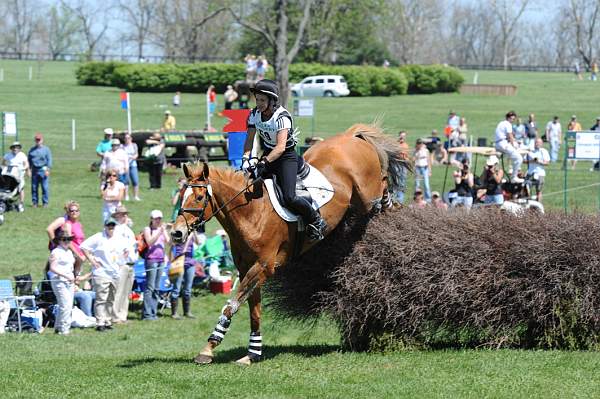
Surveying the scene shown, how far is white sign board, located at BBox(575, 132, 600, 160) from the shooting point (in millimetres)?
23312

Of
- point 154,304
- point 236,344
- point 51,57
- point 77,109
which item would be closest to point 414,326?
point 236,344

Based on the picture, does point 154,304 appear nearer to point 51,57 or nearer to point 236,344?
point 236,344

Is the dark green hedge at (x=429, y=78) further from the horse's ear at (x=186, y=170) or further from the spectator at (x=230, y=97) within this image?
the horse's ear at (x=186, y=170)

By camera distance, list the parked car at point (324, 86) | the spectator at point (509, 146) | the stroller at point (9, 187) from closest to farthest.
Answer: the spectator at point (509, 146) → the stroller at point (9, 187) → the parked car at point (324, 86)

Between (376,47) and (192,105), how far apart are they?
3248 centimetres

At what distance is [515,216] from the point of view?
33.6ft

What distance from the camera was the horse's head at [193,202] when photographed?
8.72m

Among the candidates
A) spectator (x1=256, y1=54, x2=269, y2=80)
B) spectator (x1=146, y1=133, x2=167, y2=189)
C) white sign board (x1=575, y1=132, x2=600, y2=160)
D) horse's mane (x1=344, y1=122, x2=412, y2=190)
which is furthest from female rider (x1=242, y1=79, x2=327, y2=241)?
spectator (x1=256, y1=54, x2=269, y2=80)

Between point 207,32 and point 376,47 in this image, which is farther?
point 207,32

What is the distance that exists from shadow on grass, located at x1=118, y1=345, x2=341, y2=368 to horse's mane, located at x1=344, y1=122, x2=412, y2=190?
2.19 metres

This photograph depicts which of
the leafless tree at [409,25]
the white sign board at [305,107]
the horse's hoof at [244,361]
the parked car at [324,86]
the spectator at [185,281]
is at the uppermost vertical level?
the leafless tree at [409,25]

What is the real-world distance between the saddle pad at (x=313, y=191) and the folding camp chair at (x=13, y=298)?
6.55m

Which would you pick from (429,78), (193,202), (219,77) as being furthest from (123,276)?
(429,78)

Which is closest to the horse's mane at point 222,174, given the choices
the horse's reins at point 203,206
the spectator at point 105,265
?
the horse's reins at point 203,206
